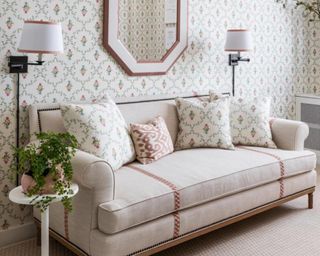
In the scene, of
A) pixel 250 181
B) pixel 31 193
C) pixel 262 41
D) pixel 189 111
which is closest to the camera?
pixel 31 193

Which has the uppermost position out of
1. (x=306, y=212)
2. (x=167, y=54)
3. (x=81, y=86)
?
(x=167, y=54)

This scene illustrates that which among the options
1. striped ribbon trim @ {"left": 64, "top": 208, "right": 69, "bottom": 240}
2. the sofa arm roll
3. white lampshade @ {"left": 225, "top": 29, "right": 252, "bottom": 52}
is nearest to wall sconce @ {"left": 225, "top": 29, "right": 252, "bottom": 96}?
white lampshade @ {"left": 225, "top": 29, "right": 252, "bottom": 52}

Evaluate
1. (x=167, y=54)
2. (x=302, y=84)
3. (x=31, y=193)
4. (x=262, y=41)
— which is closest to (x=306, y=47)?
(x=302, y=84)

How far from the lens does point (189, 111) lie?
3.38 meters

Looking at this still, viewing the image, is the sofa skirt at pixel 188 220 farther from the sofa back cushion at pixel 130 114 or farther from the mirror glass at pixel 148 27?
the mirror glass at pixel 148 27

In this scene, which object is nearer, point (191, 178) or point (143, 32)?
point (191, 178)

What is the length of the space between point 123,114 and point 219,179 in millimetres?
859

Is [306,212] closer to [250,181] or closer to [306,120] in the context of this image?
[250,181]

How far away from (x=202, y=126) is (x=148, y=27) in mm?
879

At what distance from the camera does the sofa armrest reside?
11.4 ft

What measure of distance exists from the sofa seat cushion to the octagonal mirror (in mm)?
770

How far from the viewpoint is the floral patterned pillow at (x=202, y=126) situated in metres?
3.34

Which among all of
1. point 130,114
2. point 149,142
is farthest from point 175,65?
point 149,142

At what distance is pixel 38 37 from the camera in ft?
8.27
